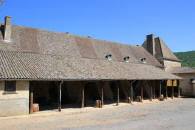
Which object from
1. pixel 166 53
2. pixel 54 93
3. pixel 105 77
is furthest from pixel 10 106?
pixel 166 53

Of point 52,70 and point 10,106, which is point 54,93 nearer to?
point 52,70

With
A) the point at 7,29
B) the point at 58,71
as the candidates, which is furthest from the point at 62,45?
the point at 58,71

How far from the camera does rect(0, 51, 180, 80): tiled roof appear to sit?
46.0 feet

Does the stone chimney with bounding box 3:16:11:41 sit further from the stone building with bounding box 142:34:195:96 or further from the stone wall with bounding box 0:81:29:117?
the stone building with bounding box 142:34:195:96

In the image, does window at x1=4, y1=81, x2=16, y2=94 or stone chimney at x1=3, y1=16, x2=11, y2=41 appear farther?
stone chimney at x1=3, y1=16, x2=11, y2=41

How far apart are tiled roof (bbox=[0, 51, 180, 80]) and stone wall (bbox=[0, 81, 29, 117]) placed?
81 cm

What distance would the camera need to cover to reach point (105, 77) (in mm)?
17594

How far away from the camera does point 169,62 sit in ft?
113

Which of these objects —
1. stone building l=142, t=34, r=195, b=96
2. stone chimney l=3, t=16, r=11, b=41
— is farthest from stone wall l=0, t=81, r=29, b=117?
stone building l=142, t=34, r=195, b=96

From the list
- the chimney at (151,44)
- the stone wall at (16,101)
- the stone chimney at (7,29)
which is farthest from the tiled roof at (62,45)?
the stone wall at (16,101)

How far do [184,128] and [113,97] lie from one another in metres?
14.1

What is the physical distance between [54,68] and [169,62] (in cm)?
2381

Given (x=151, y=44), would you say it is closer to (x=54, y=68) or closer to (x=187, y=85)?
(x=187, y=85)

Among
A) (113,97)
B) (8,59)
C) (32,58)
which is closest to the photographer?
(8,59)
